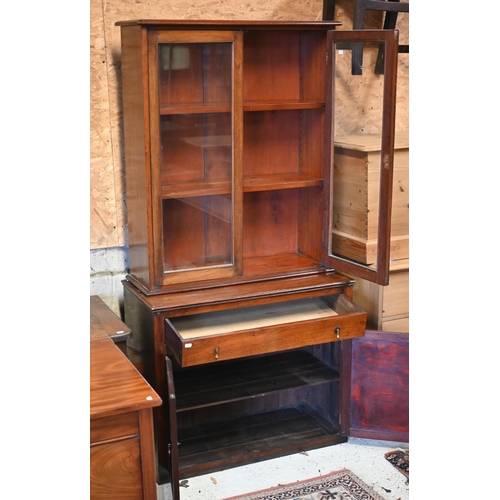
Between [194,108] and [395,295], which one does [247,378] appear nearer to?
[395,295]

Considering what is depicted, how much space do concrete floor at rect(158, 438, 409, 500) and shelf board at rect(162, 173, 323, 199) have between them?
113 cm

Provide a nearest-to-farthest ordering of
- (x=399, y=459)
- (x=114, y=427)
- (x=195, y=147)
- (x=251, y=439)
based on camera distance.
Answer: (x=114, y=427) → (x=195, y=147) → (x=399, y=459) → (x=251, y=439)

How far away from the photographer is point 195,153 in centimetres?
269

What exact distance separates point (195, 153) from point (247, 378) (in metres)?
0.97

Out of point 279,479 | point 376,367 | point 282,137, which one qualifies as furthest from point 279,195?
point 279,479

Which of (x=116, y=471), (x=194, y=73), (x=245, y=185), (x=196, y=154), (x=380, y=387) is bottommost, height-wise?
(x=380, y=387)

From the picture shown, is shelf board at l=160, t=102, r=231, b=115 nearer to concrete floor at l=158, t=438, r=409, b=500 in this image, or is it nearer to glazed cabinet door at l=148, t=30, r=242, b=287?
glazed cabinet door at l=148, t=30, r=242, b=287

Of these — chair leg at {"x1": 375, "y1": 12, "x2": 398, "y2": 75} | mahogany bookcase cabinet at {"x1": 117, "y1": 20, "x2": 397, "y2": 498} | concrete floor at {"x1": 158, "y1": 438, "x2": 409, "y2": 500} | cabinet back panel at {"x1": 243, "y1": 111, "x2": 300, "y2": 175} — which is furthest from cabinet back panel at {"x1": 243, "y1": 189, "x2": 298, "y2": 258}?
concrete floor at {"x1": 158, "y1": 438, "x2": 409, "y2": 500}

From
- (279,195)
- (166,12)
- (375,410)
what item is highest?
(166,12)

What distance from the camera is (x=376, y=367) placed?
2867 millimetres

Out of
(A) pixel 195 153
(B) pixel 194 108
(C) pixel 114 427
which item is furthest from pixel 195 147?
(C) pixel 114 427
